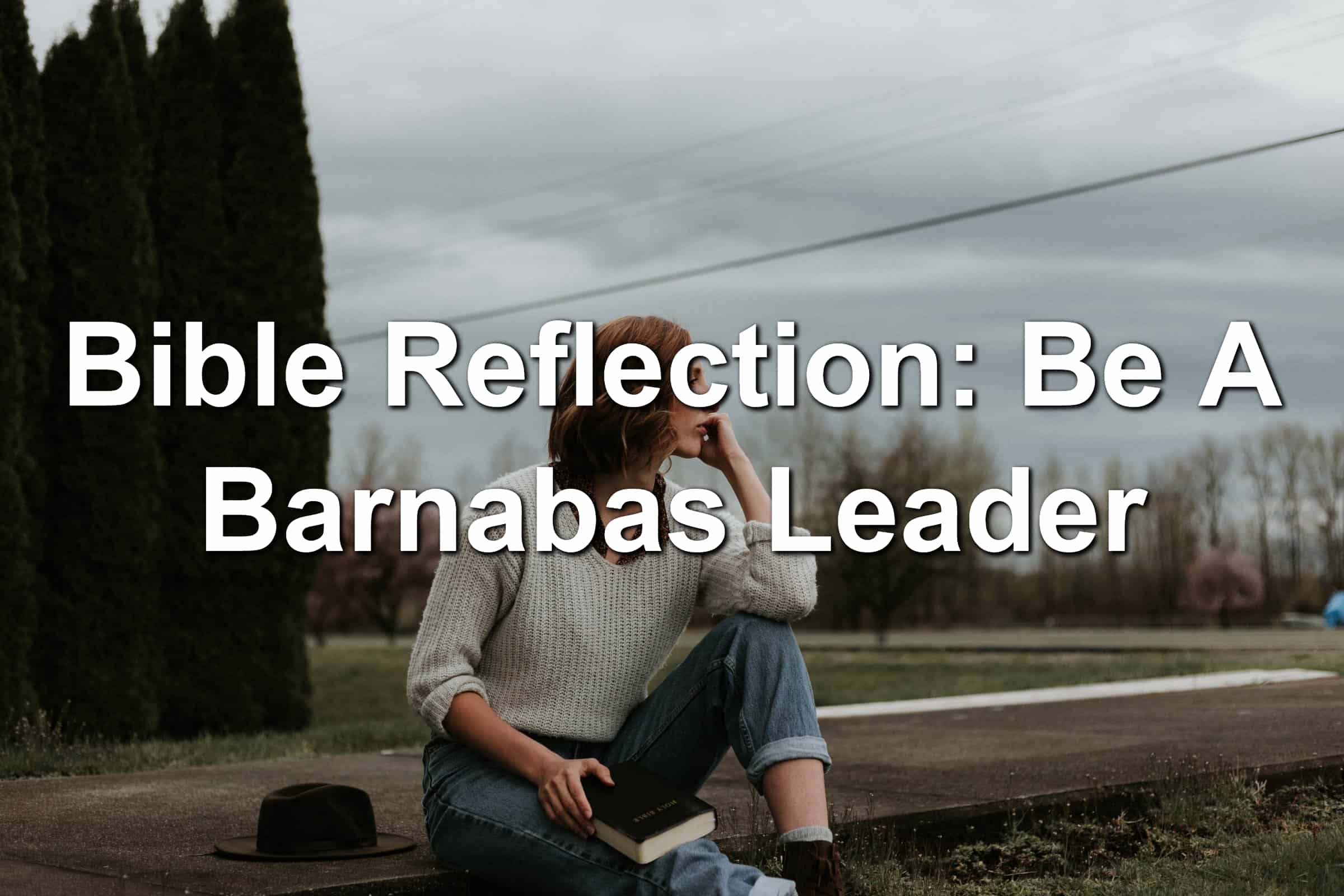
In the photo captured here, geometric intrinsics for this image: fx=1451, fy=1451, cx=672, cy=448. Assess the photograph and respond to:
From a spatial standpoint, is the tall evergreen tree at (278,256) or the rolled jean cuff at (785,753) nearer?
the rolled jean cuff at (785,753)

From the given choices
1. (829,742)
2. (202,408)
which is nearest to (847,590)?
(202,408)

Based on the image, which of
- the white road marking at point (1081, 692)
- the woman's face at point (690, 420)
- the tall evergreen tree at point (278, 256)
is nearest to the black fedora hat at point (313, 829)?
the woman's face at point (690, 420)

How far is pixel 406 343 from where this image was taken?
583cm

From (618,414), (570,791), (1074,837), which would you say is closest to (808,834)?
(570,791)

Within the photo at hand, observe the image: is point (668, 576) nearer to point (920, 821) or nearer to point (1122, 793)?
point (920, 821)

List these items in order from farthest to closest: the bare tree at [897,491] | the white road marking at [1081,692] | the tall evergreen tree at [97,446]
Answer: the bare tree at [897,491]
the tall evergreen tree at [97,446]
the white road marking at [1081,692]

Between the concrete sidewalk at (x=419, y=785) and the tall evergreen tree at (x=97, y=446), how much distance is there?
15.6 feet

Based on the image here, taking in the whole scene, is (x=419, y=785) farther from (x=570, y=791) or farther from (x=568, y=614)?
(x=570, y=791)

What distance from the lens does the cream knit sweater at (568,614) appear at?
2828mm

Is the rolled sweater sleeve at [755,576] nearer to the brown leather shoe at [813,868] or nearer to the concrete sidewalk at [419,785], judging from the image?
the brown leather shoe at [813,868]

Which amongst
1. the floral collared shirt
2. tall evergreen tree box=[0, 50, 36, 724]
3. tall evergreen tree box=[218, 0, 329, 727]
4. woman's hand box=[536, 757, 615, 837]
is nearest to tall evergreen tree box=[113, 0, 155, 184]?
tall evergreen tree box=[218, 0, 329, 727]

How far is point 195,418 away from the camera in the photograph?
37.1 ft

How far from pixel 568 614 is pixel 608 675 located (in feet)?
0.55

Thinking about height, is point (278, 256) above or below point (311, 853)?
above
